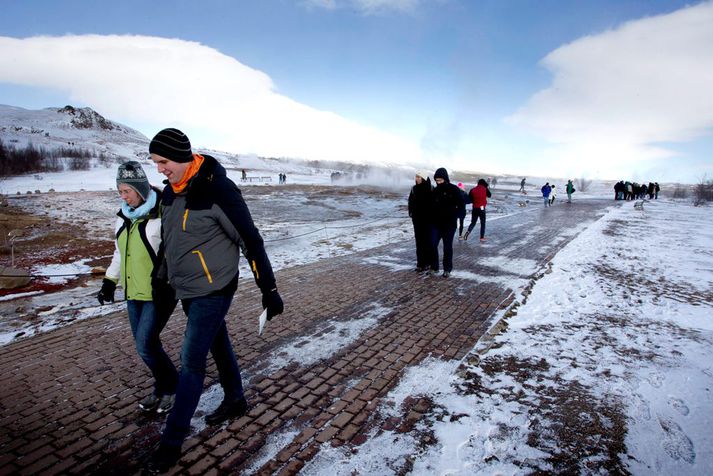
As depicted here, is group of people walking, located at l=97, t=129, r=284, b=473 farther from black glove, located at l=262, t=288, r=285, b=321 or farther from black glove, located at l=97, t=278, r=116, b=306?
black glove, located at l=97, t=278, r=116, b=306

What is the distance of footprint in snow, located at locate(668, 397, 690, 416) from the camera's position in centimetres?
321

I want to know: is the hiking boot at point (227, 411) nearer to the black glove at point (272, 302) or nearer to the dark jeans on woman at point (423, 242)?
the black glove at point (272, 302)

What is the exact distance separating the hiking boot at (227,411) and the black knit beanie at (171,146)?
1.97m

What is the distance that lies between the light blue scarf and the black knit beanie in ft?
1.82

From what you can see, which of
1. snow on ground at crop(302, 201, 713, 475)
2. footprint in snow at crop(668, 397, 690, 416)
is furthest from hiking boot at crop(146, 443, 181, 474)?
footprint in snow at crop(668, 397, 690, 416)

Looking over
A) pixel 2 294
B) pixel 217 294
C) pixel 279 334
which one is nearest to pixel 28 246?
pixel 2 294

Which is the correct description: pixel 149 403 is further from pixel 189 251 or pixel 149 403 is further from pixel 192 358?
pixel 189 251

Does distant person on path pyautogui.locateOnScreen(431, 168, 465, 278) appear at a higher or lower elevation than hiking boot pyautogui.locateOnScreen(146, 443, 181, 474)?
higher

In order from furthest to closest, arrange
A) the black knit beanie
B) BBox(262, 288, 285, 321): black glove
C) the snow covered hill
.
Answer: the snow covered hill → BBox(262, 288, 285, 321): black glove → the black knit beanie

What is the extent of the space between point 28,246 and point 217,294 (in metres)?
11.5

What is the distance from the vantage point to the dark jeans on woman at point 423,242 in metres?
7.56

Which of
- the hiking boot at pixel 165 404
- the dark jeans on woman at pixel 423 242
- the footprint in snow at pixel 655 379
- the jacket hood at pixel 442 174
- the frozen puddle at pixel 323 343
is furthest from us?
the dark jeans on woman at pixel 423 242

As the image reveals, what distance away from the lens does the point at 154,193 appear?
2879 mm

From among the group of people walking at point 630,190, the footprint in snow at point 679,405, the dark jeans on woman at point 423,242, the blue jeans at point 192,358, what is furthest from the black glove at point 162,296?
the group of people walking at point 630,190
